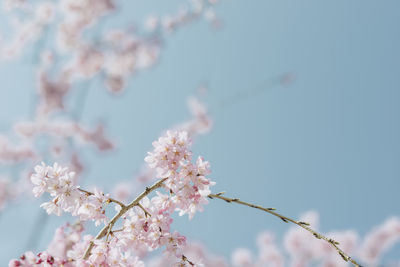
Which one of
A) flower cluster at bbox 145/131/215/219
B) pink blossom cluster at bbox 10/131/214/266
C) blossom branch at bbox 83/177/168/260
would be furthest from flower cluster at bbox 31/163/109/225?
flower cluster at bbox 145/131/215/219

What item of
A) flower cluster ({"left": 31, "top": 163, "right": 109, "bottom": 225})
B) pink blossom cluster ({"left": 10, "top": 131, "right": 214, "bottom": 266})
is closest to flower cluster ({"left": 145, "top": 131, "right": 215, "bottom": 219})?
pink blossom cluster ({"left": 10, "top": 131, "right": 214, "bottom": 266})

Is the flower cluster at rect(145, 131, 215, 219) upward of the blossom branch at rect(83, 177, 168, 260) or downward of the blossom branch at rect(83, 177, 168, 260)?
upward

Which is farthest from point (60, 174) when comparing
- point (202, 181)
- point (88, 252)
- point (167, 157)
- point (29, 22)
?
point (29, 22)

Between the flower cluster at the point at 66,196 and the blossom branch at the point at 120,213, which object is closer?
the blossom branch at the point at 120,213

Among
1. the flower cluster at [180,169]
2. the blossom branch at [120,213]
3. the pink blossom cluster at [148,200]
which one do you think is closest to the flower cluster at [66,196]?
the pink blossom cluster at [148,200]

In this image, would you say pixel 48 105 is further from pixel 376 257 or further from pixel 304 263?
pixel 376 257

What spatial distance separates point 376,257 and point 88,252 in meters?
13.6

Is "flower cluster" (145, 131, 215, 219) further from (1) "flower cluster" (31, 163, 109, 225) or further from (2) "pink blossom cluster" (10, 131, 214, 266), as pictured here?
(1) "flower cluster" (31, 163, 109, 225)

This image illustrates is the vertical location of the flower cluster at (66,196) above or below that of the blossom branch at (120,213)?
above

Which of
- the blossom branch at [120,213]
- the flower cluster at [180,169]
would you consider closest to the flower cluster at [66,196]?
the blossom branch at [120,213]

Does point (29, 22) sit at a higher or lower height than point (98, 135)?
higher

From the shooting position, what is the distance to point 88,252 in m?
2.43

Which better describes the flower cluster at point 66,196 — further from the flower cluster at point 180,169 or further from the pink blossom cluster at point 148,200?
the flower cluster at point 180,169

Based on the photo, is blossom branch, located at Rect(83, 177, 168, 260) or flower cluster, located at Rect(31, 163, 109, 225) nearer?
blossom branch, located at Rect(83, 177, 168, 260)
